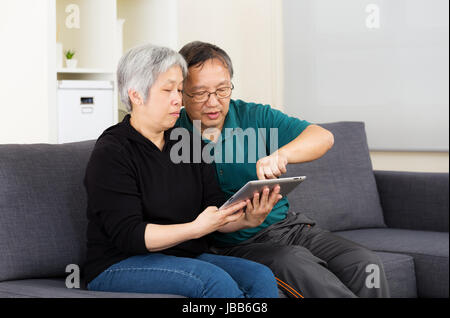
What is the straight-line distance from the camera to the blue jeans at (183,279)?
1.31m

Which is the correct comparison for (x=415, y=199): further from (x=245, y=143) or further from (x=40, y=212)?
(x=40, y=212)

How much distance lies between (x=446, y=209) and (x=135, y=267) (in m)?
1.46

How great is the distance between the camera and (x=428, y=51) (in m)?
2.95

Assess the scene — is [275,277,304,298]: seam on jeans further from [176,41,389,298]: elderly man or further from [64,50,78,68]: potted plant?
[64,50,78,68]: potted plant

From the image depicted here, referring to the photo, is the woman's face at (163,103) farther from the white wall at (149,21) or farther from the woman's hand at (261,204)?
the white wall at (149,21)

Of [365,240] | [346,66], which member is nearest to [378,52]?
[346,66]

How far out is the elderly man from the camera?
5.06ft

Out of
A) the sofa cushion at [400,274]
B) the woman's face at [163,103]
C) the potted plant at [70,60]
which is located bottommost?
the sofa cushion at [400,274]

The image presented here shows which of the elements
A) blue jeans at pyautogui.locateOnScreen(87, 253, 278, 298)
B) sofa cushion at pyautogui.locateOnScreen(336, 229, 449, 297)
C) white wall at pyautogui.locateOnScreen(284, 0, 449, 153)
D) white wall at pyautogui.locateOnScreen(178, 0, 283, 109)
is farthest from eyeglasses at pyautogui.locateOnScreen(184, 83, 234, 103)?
white wall at pyautogui.locateOnScreen(178, 0, 283, 109)

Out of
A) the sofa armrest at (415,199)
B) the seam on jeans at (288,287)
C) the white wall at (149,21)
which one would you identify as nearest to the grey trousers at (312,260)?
the seam on jeans at (288,287)

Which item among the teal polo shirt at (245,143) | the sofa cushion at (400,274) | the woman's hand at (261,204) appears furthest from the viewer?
the sofa cushion at (400,274)

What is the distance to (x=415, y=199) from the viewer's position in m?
2.46

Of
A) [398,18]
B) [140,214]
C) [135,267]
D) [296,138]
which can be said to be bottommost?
[135,267]
